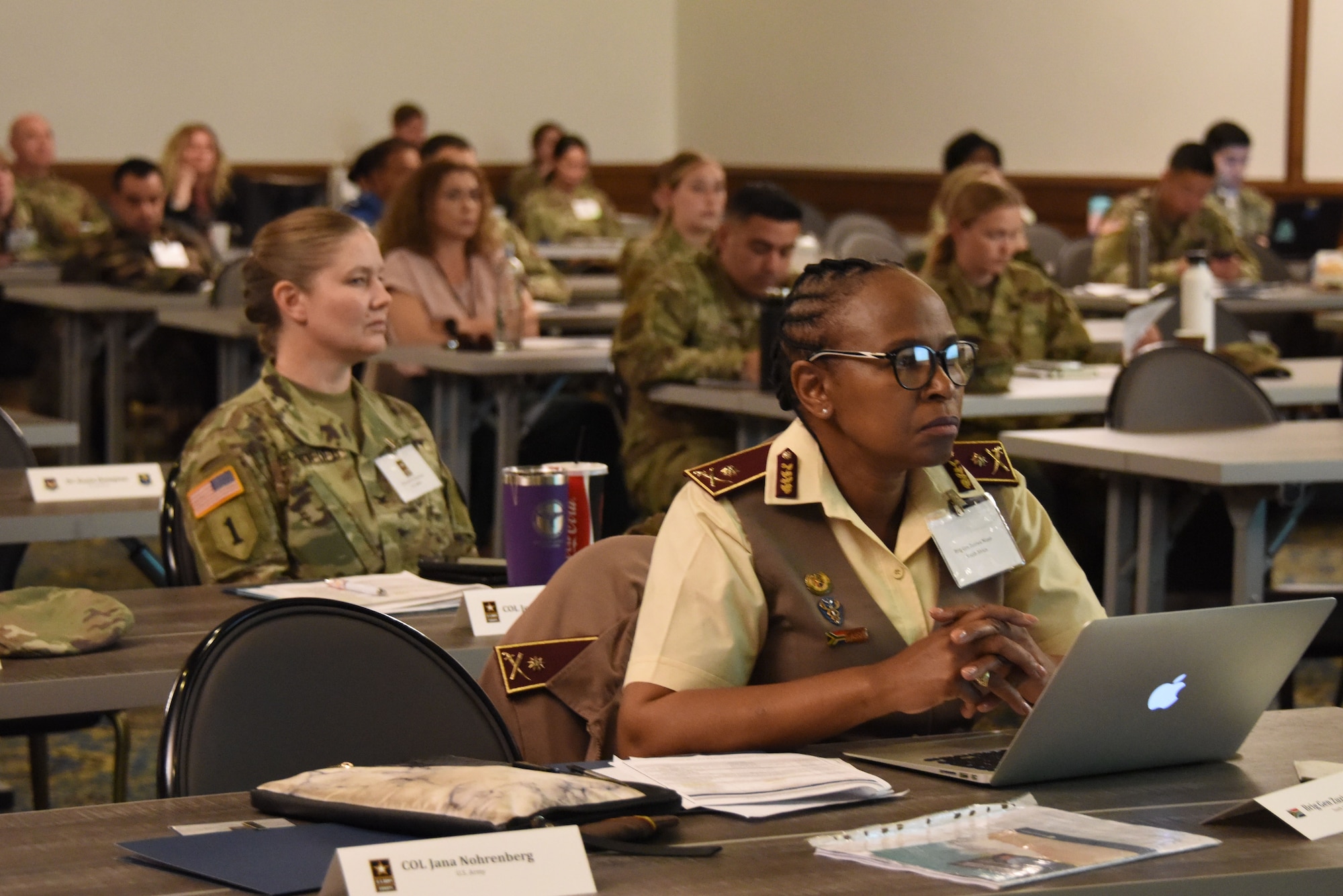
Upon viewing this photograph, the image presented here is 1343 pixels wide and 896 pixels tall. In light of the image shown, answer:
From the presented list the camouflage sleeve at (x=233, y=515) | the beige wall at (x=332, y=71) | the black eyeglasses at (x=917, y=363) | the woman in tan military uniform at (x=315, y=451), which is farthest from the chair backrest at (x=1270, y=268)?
the beige wall at (x=332, y=71)

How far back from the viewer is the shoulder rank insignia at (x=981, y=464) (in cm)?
201

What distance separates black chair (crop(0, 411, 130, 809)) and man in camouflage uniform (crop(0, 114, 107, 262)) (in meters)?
7.07

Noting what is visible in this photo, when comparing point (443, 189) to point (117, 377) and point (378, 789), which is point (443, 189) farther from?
point (378, 789)

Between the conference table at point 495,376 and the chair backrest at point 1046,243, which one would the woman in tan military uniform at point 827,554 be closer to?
the conference table at point 495,376

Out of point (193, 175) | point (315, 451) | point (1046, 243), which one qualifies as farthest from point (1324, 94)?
point (315, 451)

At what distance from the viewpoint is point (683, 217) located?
7.18 meters

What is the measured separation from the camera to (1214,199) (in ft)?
28.9

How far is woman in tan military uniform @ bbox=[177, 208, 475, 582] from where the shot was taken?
2.90 metres

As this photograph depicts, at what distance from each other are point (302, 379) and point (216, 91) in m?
11.0

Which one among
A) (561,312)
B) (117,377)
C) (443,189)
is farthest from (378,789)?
(117,377)

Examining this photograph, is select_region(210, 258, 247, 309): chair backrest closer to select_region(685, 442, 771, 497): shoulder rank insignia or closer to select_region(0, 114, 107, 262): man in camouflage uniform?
select_region(0, 114, 107, 262): man in camouflage uniform

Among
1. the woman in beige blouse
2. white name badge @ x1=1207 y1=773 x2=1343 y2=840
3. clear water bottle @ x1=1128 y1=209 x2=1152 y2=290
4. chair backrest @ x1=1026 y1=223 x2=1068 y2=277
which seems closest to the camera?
white name badge @ x1=1207 y1=773 x2=1343 y2=840

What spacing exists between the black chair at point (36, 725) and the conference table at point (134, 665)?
0.04 m

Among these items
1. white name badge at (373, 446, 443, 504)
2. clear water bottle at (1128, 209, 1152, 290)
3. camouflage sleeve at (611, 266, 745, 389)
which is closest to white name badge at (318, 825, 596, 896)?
white name badge at (373, 446, 443, 504)
